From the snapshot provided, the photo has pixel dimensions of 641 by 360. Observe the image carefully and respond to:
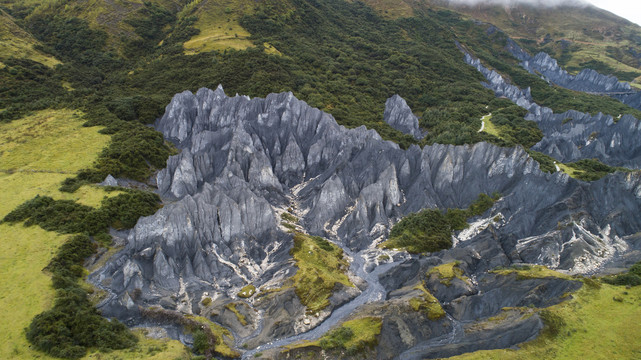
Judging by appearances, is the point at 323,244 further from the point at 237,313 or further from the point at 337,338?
the point at 337,338

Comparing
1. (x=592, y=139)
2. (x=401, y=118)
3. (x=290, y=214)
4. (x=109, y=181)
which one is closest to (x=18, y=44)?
(x=109, y=181)

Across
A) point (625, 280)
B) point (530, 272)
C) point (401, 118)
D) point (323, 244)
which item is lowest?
point (323, 244)

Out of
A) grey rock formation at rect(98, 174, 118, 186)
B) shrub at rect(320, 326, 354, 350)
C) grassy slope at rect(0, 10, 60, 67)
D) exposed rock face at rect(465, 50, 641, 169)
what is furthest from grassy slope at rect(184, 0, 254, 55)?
shrub at rect(320, 326, 354, 350)

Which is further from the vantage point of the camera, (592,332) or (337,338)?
(337,338)

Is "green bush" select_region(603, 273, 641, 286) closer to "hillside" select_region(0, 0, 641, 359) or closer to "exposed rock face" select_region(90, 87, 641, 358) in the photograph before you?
"hillside" select_region(0, 0, 641, 359)

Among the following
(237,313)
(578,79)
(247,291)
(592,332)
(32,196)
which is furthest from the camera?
(578,79)

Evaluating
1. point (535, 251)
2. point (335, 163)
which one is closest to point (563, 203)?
point (535, 251)
